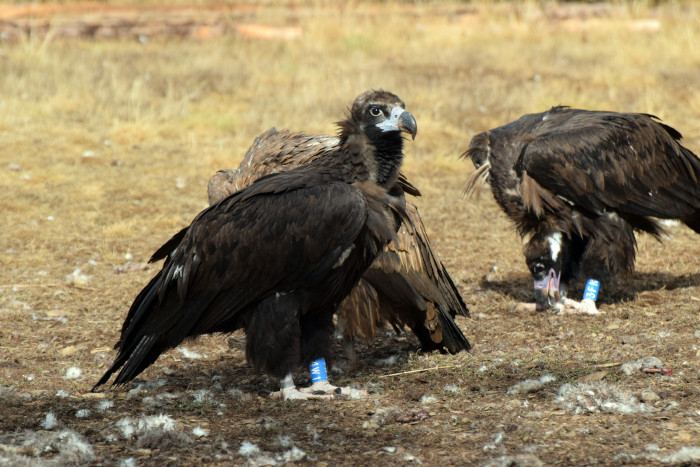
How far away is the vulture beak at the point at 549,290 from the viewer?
6375mm

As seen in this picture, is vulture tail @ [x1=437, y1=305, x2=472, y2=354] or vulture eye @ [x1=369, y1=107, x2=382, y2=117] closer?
vulture eye @ [x1=369, y1=107, x2=382, y2=117]

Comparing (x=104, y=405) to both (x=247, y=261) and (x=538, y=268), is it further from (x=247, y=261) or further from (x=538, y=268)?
(x=538, y=268)

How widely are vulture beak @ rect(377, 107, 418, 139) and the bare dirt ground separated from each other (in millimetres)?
1411

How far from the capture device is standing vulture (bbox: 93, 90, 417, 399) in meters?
4.33

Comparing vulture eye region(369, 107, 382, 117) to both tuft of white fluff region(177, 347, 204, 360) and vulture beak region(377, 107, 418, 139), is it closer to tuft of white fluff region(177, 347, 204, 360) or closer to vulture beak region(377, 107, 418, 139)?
vulture beak region(377, 107, 418, 139)

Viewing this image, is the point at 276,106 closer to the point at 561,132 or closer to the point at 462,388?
the point at 561,132

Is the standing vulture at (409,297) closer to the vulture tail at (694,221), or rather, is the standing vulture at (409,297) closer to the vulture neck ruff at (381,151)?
the vulture neck ruff at (381,151)

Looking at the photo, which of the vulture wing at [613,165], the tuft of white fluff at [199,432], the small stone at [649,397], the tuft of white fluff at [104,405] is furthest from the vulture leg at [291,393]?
the vulture wing at [613,165]

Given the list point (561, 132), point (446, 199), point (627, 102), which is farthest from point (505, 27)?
point (561, 132)

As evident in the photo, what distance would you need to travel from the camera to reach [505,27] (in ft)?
54.1

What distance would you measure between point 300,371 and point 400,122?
1841 mm

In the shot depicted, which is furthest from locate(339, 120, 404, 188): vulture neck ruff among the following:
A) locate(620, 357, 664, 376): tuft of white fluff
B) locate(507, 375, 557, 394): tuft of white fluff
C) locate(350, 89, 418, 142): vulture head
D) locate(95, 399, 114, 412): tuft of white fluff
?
locate(95, 399, 114, 412): tuft of white fluff

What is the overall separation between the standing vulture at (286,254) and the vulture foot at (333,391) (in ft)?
0.21

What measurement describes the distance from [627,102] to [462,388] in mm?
9204
